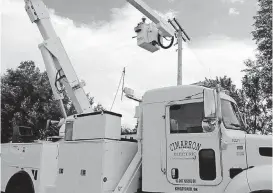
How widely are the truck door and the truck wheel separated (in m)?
3.32

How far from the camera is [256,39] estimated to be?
2102 cm

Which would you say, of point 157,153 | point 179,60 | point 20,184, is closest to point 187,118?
point 157,153

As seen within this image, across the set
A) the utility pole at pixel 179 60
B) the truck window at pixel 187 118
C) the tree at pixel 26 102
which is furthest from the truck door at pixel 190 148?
the tree at pixel 26 102

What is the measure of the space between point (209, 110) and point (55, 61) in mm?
5547

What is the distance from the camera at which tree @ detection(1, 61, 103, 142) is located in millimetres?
25391

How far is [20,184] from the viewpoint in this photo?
6961 mm

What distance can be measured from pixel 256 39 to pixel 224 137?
59.6 feet

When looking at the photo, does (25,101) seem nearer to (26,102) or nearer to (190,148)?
(26,102)

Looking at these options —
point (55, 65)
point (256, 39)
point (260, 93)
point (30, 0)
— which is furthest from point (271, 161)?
point (256, 39)

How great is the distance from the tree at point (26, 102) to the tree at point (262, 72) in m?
14.3

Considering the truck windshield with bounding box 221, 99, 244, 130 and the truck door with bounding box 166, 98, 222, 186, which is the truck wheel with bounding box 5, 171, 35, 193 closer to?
the truck door with bounding box 166, 98, 222, 186

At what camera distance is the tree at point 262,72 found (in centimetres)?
1973

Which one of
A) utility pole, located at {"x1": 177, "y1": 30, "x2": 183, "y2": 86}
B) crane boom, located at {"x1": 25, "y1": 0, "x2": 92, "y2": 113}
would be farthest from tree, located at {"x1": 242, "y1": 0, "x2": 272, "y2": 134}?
crane boom, located at {"x1": 25, "y1": 0, "x2": 92, "y2": 113}

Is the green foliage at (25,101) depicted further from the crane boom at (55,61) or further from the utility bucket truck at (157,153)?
the utility bucket truck at (157,153)
